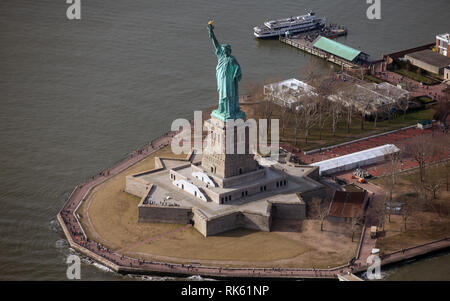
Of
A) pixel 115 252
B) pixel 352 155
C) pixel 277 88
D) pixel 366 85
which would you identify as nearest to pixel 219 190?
pixel 115 252

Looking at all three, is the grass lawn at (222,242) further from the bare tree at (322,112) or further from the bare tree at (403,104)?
the bare tree at (403,104)

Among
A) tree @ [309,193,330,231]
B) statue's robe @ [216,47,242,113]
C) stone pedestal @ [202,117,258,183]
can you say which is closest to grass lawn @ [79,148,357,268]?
tree @ [309,193,330,231]

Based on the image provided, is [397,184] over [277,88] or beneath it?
beneath

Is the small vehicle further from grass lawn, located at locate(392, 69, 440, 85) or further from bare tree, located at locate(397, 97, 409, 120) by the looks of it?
grass lawn, located at locate(392, 69, 440, 85)

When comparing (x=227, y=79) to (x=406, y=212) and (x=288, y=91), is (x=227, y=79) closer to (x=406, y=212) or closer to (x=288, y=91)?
(x=406, y=212)

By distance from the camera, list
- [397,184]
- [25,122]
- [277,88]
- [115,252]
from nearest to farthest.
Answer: [115,252], [397,184], [25,122], [277,88]

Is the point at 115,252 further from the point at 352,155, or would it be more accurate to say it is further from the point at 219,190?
the point at 352,155

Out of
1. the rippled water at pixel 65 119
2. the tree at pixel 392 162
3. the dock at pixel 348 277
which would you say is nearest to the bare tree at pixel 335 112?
the tree at pixel 392 162
